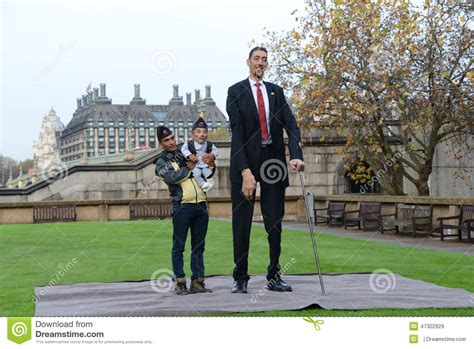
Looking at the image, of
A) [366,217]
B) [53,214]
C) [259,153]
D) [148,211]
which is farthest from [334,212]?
[259,153]

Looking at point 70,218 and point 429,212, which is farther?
point 70,218

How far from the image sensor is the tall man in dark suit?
8383 mm

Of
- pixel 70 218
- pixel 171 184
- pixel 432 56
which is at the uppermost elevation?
pixel 432 56

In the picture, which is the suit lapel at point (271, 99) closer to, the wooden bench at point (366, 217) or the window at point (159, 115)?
the wooden bench at point (366, 217)

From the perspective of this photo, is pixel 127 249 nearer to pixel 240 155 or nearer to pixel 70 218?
pixel 240 155

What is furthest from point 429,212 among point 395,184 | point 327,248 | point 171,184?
point 171,184

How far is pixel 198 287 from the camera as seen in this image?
8.45 m

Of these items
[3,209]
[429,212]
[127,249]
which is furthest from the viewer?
[3,209]

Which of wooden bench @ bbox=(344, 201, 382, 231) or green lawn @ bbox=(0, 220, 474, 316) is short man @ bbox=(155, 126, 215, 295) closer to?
green lawn @ bbox=(0, 220, 474, 316)

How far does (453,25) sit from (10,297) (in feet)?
53.9

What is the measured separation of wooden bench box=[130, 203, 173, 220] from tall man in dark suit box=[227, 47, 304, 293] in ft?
66.0

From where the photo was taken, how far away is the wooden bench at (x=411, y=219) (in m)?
19.9

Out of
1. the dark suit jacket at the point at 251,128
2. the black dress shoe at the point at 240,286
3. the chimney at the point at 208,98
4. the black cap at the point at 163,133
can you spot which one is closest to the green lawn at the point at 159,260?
the black dress shoe at the point at 240,286

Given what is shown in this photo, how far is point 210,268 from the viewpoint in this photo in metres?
11.2
